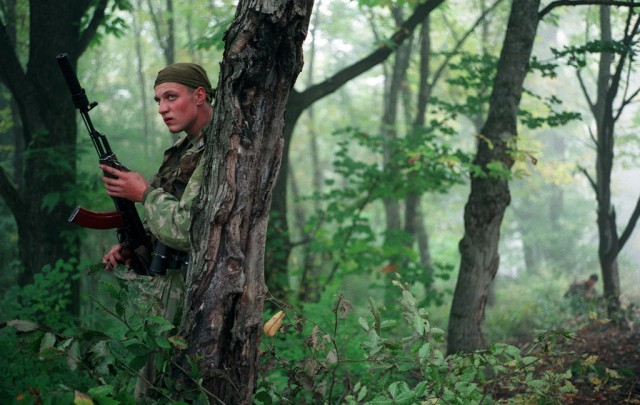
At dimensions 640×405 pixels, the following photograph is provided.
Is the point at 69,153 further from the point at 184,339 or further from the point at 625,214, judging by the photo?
the point at 625,214

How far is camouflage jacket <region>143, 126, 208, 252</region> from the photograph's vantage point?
108 inches

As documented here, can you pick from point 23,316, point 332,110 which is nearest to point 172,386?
point 23,316

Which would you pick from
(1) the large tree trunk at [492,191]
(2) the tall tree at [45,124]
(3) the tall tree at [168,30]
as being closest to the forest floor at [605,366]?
(1) the large tree trunk at [492,191]

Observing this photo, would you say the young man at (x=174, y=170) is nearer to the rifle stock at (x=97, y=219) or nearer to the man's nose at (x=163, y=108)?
the man's nose at (x=163, y=108)

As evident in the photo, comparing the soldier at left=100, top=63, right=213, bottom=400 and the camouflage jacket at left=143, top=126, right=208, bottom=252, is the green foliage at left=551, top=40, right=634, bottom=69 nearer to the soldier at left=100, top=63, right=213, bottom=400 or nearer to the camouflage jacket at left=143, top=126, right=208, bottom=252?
the soldier at left=100, top=63, right=213, bottom=400

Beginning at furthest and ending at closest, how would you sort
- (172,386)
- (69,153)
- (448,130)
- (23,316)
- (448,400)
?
(448,130) < (69,153) < (23,316) < (448,400) < (172,386)

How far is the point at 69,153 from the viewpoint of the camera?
6.32 meters

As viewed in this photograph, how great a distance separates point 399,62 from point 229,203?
37.3 ft

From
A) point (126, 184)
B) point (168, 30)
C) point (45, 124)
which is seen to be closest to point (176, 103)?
point (126, 184)

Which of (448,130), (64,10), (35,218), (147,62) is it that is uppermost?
(147,62)

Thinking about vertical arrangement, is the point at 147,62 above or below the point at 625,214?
above

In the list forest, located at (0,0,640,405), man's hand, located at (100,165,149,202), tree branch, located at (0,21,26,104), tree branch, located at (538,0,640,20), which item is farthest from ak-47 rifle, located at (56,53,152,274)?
tree branch, located at (538,0,640,20)

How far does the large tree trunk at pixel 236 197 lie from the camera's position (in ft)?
7.98

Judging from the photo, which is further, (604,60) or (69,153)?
(604,60)
